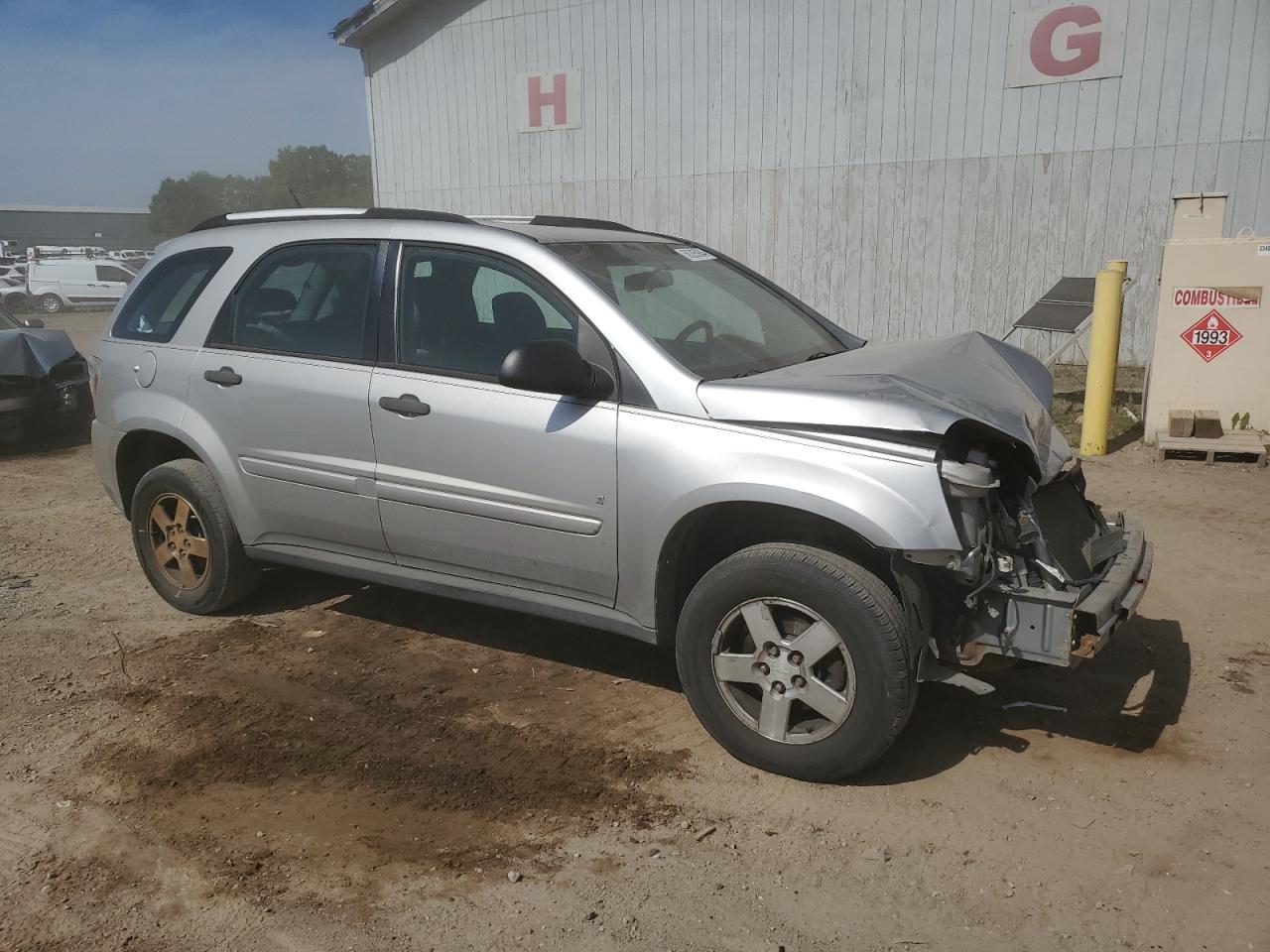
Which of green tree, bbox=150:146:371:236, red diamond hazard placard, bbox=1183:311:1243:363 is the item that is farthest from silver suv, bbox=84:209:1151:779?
green tree, bbox=150:146:371:236

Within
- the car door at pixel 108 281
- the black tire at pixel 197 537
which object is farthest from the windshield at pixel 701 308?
the car door at pixel 108 281

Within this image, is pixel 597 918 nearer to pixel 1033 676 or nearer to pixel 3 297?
pixel 1033 676

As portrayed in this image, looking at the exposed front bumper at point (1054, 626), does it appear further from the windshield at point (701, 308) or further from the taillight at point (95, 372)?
the taillight at point (95, 372)

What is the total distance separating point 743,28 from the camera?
13.7 metres

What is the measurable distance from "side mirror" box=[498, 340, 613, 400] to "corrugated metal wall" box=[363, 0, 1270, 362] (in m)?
10.5

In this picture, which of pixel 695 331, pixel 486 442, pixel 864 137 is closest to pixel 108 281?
pixel 864 137

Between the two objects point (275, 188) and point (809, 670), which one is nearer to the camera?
point (809, 670)

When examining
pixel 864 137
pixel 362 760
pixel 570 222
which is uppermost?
pixel 864 137

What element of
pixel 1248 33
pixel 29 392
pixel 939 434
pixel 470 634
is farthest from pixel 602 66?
pixel 939 434

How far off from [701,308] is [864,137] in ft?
33.0

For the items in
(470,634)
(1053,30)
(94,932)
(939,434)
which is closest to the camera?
(94,932)

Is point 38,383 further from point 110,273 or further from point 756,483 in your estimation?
point 110,273

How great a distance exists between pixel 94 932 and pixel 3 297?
107ft

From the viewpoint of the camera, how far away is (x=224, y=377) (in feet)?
15.6
